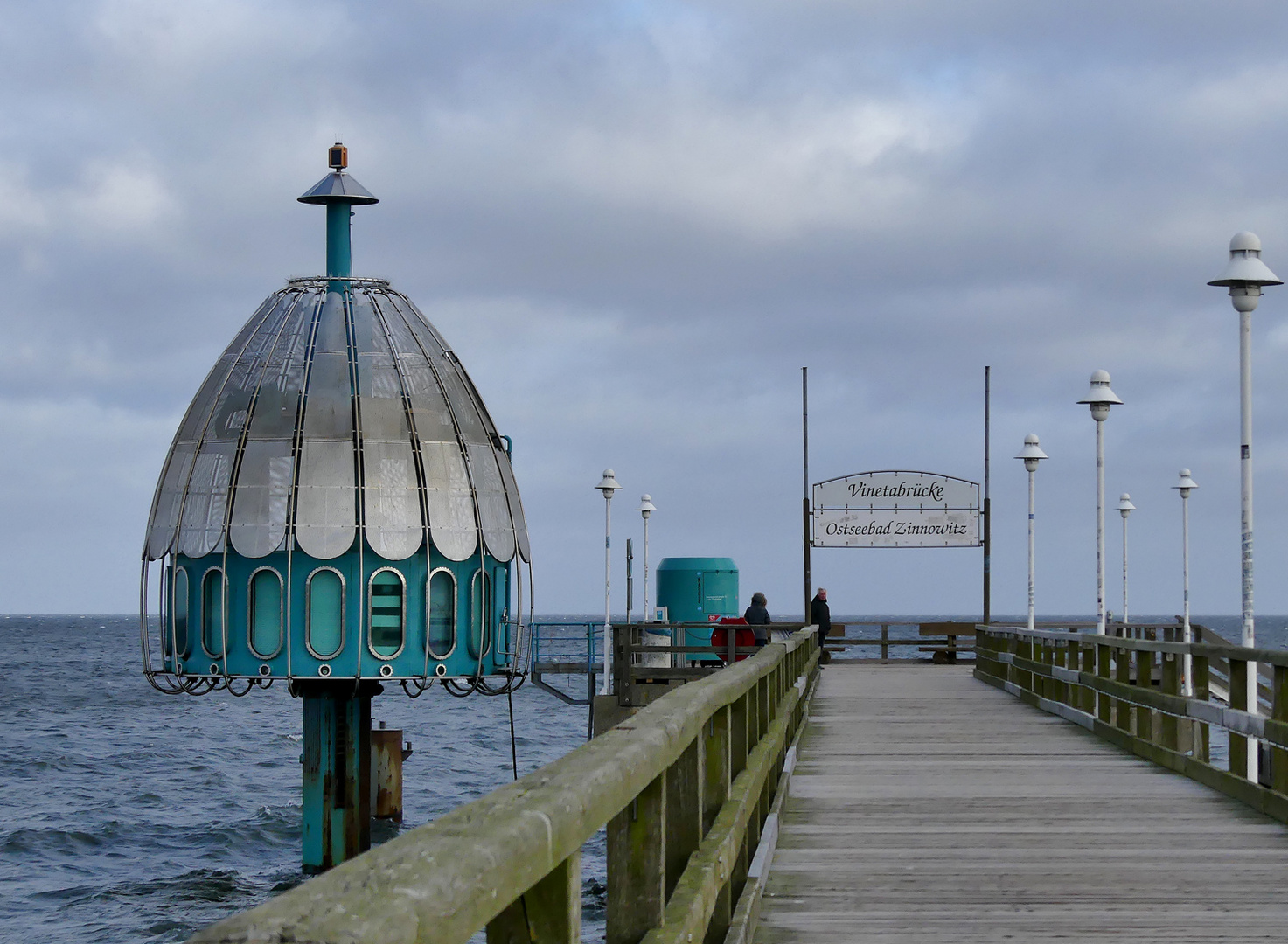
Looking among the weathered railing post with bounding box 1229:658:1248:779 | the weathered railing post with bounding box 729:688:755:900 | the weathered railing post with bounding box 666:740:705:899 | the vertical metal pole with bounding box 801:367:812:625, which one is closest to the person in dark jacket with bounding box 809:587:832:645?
the vertical metal pole with bounding box 801:367:812:625

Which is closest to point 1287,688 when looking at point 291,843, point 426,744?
point 291,843

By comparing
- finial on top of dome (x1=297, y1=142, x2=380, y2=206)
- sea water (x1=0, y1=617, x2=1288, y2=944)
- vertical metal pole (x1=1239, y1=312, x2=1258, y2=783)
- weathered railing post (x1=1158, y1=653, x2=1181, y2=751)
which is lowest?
sea water (x1=0, y1=617, x2=1288, y2=944)

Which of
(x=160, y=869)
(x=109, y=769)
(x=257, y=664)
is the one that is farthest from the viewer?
(x=109, y=769)

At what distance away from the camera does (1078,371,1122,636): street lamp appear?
1115 inches

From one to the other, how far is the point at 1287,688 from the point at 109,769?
41.2 meters

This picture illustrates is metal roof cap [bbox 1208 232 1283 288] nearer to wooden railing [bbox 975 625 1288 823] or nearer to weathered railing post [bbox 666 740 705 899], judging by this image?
wooden railing [bbox 975 625 1288 823]

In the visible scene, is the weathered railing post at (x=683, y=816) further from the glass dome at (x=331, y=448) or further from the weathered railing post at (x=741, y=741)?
the glass dome at (x=331, y=448)

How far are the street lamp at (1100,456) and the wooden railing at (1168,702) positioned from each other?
7.48 meters

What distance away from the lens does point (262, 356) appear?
22.5m

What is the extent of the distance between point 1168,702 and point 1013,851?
4.13 m

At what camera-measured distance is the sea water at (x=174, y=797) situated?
24.5m

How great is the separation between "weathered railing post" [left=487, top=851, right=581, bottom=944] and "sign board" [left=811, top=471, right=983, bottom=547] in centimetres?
3194

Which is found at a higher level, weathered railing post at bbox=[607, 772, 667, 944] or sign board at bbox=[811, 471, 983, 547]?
sign board at bbox=[811, 471, 983, 547]

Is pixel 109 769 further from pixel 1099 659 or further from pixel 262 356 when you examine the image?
pixel 1099 659
